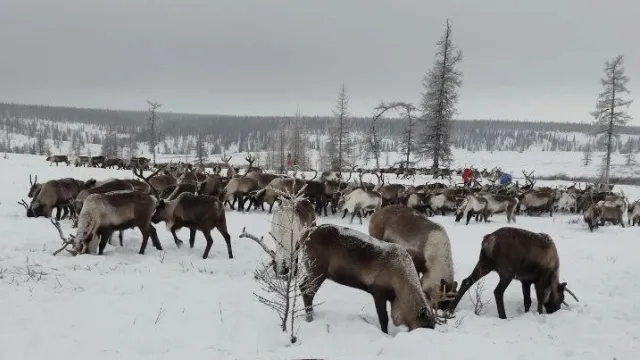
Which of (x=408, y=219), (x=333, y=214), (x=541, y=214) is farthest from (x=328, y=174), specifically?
(x=408, y=219)

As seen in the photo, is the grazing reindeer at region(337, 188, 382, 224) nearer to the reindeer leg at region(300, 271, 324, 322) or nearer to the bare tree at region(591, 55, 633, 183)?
the reindeer leg at region(300, 271, 324, 322)

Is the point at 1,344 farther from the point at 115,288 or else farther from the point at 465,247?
the point at 465,247

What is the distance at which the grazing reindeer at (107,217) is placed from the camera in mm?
8391

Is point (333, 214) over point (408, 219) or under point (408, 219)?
under

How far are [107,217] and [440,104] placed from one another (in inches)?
1328

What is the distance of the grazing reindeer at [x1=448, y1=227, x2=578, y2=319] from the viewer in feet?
22.2

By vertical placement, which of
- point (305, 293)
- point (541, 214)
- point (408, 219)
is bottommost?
point (541, 214)

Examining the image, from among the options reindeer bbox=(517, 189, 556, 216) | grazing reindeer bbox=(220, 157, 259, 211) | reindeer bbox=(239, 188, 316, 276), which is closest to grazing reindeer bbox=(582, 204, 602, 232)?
reindeer bbox=(517, 189, 556, 216)

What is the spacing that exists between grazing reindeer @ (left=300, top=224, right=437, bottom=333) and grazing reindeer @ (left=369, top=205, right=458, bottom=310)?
2.46 feet

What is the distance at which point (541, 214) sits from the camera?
22.7 m

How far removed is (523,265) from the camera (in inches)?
267

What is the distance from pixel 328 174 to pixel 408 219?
18371 mm

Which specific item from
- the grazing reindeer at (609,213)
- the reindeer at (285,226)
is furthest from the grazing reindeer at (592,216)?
the reindeer at (285,226)

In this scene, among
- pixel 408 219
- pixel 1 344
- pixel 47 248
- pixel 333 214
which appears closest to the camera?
pixel 1 344
